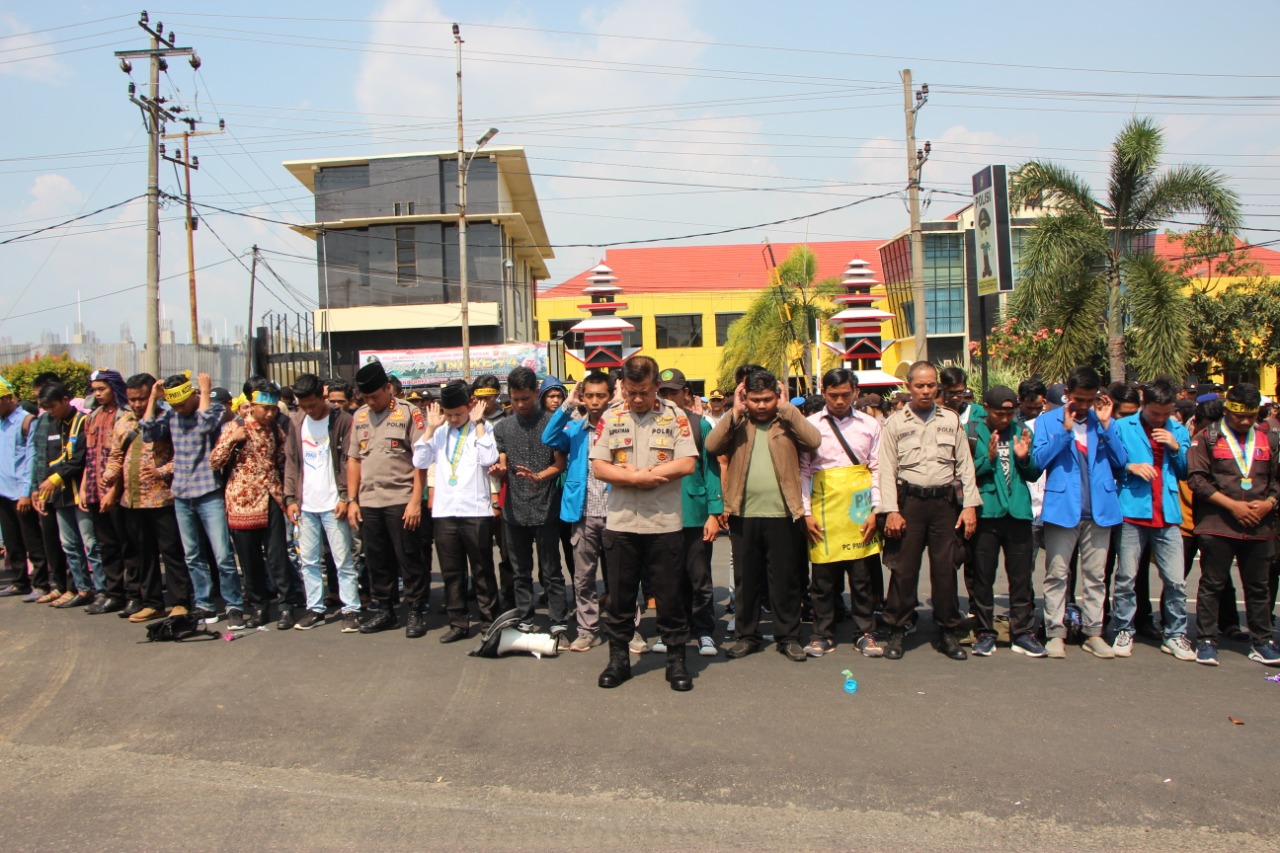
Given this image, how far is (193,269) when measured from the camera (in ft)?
101

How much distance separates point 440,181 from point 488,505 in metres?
30.4

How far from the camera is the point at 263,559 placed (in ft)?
24.7

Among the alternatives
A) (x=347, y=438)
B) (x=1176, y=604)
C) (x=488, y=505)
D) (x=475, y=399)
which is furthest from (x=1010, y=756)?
(x=347, y=438)

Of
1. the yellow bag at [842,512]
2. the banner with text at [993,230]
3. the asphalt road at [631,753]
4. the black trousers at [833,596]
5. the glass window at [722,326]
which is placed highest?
the glass window at [722,326]

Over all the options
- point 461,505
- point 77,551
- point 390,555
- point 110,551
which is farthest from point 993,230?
point 77,551

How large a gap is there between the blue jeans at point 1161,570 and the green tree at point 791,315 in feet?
83.9

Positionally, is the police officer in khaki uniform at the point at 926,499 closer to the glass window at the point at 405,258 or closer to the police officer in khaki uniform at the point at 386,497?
the police officer in khaki uniform at the point at 386,497

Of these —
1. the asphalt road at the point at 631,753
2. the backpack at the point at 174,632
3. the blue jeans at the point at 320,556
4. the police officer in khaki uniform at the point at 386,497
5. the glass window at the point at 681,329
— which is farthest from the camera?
the glass window at the point at 681,329

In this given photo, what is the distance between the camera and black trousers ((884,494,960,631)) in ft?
20.4

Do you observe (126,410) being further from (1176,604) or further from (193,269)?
(193,269)

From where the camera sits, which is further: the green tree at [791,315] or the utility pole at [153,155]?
the green tree at [791,315]

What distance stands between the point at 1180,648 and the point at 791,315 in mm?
26835

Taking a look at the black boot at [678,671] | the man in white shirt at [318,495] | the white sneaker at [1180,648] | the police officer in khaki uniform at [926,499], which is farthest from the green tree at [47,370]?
the white sneaker at [1180,648]

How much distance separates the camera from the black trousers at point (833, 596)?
6480 mm
